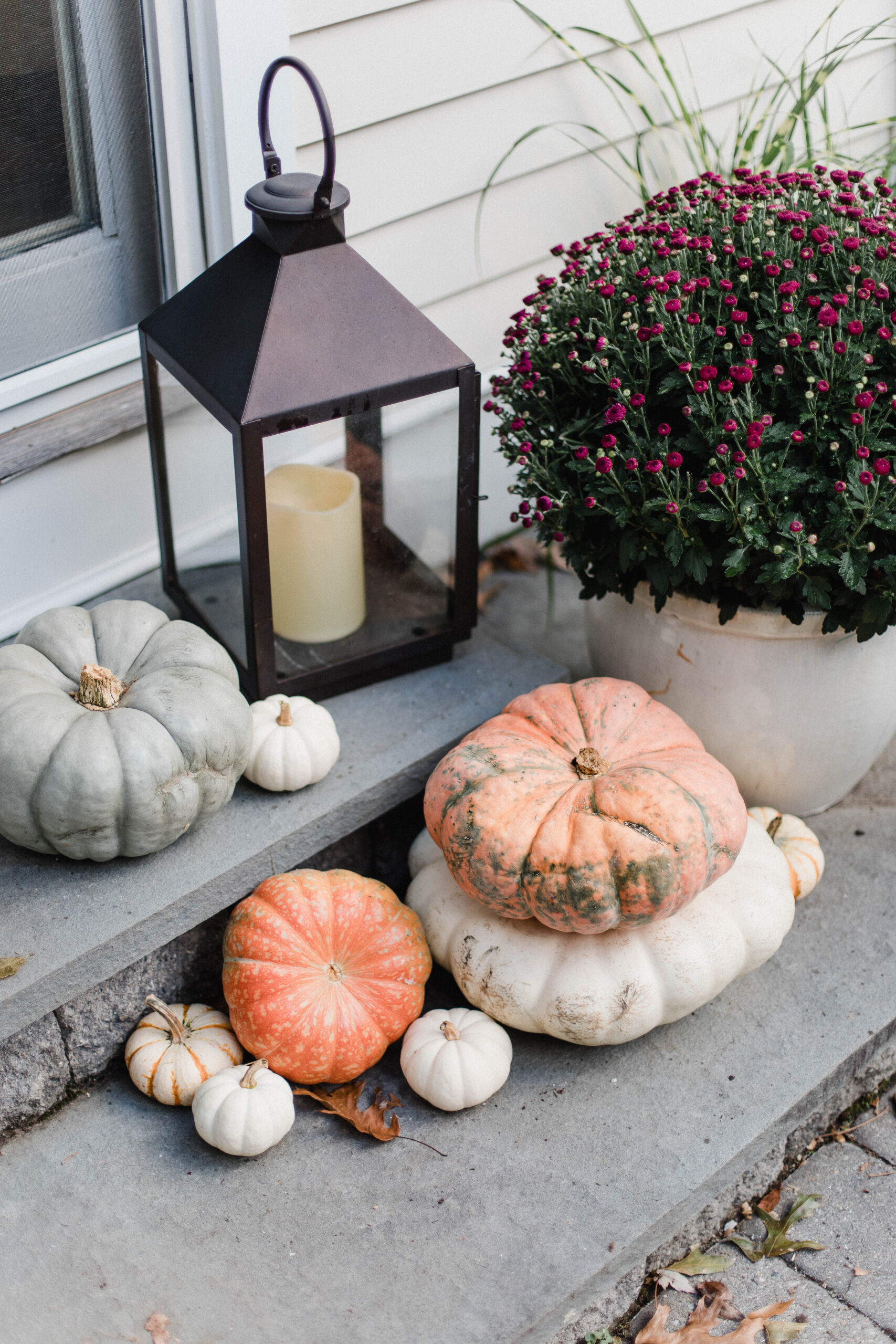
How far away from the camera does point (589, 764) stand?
1.97m

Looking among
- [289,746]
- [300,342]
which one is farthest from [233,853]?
[300,342]

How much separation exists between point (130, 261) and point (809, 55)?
2.03 metres

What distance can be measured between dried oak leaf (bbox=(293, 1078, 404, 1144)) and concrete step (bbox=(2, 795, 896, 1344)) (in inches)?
1.0

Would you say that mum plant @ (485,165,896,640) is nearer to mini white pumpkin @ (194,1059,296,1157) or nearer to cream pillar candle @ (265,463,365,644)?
cream pillar candle @ (265,463,365,644)

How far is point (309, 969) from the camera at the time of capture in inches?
76.2

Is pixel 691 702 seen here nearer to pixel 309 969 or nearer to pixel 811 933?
pixel 811 933

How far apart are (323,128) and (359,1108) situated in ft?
5.31

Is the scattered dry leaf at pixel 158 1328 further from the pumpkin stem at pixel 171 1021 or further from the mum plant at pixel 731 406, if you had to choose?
the mum plant at pixel 731 406

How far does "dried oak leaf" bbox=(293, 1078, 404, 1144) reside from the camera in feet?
6.31

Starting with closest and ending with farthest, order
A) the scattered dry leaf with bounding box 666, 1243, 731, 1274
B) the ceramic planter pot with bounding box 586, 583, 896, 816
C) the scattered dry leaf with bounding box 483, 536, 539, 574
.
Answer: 1. the scattered dry leaf with bounding box 666, 1243, 731, 1274
2. the ceramic planter pot with bounding box 586, 583, 896, 816
3. the scattered dry leaf with bounding box 483, 536, 539, 574

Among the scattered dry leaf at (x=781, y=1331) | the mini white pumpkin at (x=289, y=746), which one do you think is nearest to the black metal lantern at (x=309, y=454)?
the mini white pumpkin at (x=289, y=746)

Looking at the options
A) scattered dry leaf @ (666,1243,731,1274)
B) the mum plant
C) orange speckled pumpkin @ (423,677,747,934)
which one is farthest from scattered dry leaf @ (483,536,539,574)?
scattered dry leaf @ (666,1243,731,1274)

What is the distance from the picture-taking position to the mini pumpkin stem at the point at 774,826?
2299 millimetres

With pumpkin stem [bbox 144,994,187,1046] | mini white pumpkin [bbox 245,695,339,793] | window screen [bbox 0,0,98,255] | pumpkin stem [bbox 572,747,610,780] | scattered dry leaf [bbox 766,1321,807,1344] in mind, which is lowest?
scattered dry leaf [bbox 766,1321,807,1344]
